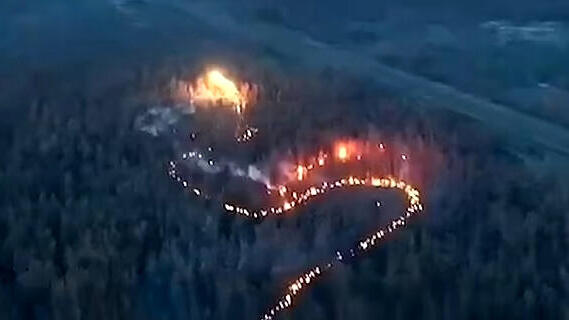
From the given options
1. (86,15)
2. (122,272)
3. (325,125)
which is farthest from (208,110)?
(86,15)

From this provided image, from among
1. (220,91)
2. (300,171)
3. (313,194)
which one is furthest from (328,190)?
(220,91)

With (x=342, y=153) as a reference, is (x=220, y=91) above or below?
below

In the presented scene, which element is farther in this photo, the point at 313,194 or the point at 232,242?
the point at 313,194

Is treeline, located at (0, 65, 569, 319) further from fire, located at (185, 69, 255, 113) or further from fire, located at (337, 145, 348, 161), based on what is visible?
fire, located at (185, 69, 255, 113)

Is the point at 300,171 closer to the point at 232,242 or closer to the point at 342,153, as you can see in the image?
the point at 342,153

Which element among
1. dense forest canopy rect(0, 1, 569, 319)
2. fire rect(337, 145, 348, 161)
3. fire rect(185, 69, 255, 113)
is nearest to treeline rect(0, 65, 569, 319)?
dense forest canopy rect(0, 1, 569, 319)

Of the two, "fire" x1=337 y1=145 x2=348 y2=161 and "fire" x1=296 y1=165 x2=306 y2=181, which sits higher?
"fire" x1=337 y1=145 x2=348 y2=161

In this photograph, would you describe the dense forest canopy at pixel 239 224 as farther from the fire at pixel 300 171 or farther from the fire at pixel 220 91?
the fire at pixel 300 171

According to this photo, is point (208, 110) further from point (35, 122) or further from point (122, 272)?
point (122, 272)
